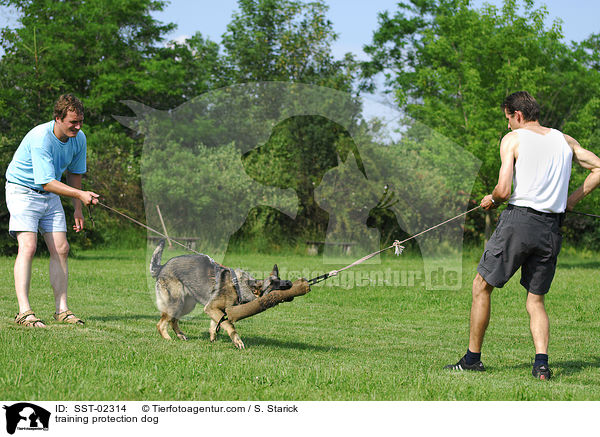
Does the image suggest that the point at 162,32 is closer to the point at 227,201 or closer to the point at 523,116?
the point at 227,201

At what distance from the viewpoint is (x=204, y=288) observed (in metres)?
6.44

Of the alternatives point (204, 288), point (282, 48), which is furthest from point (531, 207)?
point (282, 48)

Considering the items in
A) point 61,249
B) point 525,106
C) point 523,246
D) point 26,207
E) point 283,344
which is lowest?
point 283,344

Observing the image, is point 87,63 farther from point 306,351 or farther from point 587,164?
point 587,164

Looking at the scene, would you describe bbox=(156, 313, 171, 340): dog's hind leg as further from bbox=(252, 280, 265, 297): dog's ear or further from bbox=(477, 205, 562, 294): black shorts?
bbox=(477, 205, 562, 294): black shorts

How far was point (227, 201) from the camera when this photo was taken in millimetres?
12172

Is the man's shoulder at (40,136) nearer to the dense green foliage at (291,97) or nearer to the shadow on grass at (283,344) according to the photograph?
the shadow on grass at (283,344)

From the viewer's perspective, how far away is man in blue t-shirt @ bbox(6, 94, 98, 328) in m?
6.53

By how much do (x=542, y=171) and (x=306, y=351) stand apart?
2.85 meters
